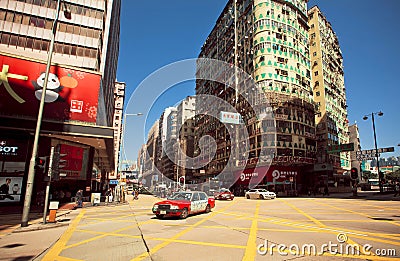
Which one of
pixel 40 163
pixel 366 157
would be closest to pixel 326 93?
pixel 366 157

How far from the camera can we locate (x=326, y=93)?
55.2 m

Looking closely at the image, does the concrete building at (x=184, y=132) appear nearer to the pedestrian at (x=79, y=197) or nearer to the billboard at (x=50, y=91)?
the billboard at (x=50, y=91)

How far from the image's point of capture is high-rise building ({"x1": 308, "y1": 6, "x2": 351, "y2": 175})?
174ft

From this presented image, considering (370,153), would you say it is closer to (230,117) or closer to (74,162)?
(230,117)

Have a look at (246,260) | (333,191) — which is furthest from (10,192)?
(333,191)

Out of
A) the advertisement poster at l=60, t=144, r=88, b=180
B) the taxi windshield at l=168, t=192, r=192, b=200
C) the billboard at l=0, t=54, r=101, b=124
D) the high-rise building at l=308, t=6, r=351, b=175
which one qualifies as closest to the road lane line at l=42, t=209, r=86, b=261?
the taxi windshield at l=168, t=192, r=192, b=200

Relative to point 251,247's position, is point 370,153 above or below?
above

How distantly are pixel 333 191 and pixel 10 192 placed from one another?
5159 centimetres

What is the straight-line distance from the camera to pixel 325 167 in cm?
4481

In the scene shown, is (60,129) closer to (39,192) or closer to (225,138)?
(39,192)

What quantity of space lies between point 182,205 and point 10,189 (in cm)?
1473

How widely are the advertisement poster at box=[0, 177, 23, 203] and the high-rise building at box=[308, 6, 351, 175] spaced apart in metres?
48.4

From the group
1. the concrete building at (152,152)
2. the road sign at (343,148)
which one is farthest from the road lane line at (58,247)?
the concrete building at (152,152)

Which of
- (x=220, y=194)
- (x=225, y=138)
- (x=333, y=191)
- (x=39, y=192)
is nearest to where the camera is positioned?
(x=39, y=192)
